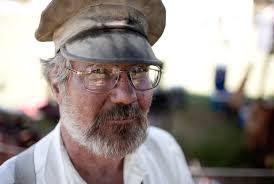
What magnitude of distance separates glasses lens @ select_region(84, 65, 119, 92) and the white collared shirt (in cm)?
37

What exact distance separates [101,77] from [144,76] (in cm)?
21

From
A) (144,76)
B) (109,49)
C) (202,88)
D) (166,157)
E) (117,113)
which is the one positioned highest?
(109,49)

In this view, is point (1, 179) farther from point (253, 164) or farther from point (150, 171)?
point (253, 164)

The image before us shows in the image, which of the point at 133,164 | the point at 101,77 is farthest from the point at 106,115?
the point at 133,164

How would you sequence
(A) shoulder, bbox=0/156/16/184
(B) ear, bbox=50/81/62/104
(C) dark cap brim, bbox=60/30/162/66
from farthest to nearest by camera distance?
(B) ear, bbox=50/81/62/104
(A) shoulder, bbox=0/156/16/184
(C) dark cap brim, bbox=60/30/162/66

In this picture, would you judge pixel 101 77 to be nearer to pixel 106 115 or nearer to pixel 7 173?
pixel 106 115

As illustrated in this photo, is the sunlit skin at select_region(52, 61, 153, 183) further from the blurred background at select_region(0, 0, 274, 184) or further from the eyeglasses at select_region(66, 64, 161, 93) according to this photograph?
the blurred background at select_region(0, 0, 274, 184)

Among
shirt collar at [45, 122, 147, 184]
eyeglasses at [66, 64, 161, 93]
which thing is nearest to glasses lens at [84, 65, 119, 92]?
eyeglasses at [66, 64, 161, 93]

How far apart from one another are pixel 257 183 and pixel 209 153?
5.14 ft

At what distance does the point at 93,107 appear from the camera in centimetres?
202

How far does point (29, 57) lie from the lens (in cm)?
916

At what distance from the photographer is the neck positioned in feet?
7.24

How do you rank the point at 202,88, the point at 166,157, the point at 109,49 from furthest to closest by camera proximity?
the point at 202,88 < the point at 166,157 < the point at 109,49

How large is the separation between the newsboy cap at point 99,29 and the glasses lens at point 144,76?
0.09 metres
